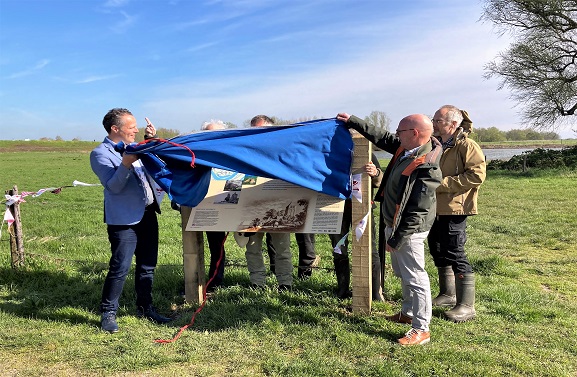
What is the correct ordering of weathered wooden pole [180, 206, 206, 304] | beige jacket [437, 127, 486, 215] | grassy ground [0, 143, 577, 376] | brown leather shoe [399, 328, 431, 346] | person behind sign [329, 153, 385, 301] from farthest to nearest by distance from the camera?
weathered wooden pole [180, 206, 206, 304] < person behind sign [329, 153, 385, 301] < beige jacket [437, 127, 486, 215] < brown leather shoe [399, 328, 431, 346] < grassy ground [0, 143, 577, 376]

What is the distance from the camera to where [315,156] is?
4.43 meters

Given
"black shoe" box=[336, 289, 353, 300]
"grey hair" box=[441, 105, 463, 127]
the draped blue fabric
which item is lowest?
"black shoe" box=[336, 289, 353, 300]

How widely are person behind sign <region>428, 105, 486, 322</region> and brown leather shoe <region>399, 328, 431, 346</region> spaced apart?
60 centimetres

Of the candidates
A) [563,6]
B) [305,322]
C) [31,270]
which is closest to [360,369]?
[305,322]

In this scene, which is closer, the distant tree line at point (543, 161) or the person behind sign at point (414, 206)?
the person behind sign at point (414, 206)

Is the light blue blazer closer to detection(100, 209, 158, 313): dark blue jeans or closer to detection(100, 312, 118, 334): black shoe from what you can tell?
detection(100, 209, 158, 313): dark blue jeans

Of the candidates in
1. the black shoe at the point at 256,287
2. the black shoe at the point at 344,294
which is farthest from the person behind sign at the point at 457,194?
the black shoe at the point at 256,287

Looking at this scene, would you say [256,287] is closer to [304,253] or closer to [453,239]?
[304,253]

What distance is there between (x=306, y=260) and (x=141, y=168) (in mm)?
2605

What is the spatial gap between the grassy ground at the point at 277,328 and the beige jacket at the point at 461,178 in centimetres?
114

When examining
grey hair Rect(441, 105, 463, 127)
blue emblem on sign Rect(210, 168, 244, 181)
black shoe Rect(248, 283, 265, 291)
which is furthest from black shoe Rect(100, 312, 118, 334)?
grey hair Rect(441, 105, 463, 127)

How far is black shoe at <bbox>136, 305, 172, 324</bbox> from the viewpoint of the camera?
4.85m

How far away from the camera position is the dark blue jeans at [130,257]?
4.62 m

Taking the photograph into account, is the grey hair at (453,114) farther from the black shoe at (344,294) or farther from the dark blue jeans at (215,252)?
the dark blue jeans at (215,252)
